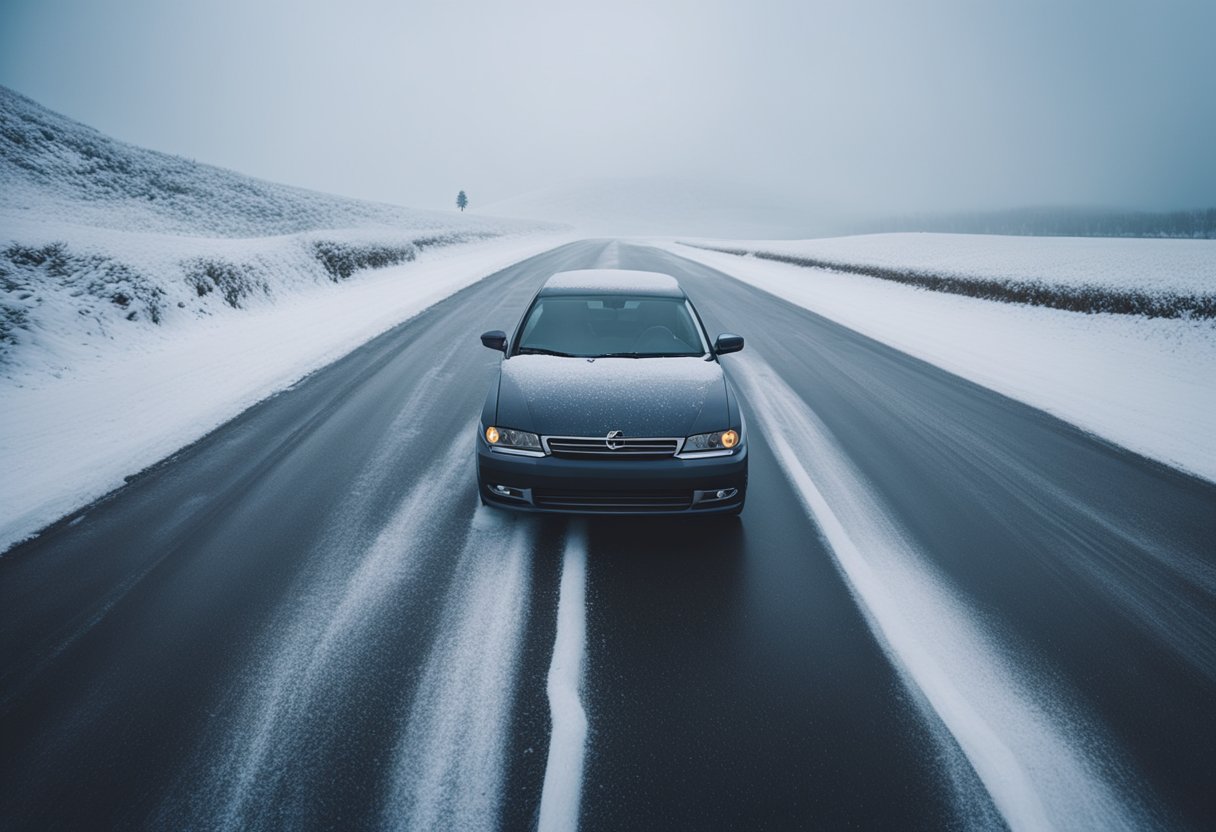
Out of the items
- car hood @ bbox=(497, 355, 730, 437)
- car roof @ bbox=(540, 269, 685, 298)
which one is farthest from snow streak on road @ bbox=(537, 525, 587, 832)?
Result: car roof @ bbox=(540, 269, 685, 298)

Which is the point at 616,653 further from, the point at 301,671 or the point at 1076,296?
the point at 1076,296

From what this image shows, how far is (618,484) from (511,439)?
77 centimetres

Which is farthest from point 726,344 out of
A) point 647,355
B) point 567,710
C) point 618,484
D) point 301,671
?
point 301,671

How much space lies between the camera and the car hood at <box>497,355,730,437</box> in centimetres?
376

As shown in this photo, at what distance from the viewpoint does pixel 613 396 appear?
403cm

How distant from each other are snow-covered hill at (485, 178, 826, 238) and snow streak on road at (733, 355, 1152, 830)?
471 feet

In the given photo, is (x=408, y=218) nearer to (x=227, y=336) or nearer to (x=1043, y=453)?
(x=227, y=336)

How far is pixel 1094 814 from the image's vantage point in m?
2.23

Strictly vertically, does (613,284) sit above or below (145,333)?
above

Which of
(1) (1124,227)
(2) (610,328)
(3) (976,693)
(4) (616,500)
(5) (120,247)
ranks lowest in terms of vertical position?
(3) (976,693)

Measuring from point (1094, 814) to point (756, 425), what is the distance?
14.0ft

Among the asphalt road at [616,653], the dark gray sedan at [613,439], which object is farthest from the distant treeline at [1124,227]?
the dark gray sedan at [613,439]

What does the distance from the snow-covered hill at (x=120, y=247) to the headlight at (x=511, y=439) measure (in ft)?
24.5

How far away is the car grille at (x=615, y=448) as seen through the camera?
3.67 meters
